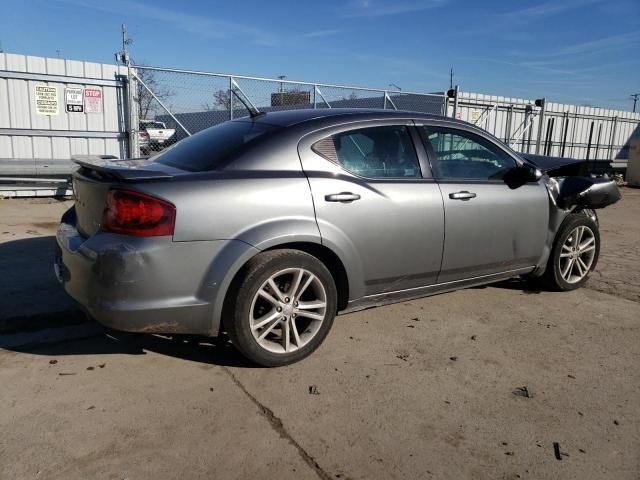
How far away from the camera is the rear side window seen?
354cm

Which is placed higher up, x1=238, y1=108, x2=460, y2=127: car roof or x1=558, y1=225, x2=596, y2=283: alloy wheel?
x1=238, y1=108, x2=460, y2=127: car roof

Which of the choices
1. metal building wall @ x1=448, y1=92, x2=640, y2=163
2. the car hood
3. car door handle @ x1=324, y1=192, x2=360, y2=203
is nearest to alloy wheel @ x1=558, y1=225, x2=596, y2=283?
the car hood

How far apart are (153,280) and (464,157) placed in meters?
2.77

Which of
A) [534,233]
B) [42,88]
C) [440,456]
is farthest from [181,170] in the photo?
[42,88]

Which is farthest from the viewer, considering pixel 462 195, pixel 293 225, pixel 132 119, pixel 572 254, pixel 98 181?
pixel 132 119

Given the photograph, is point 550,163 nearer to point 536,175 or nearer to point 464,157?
point 536,175

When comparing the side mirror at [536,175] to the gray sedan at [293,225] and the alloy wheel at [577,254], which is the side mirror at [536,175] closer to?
the gray sedan at [293,225]

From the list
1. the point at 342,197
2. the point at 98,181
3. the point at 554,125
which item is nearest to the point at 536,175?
the point at 342,197

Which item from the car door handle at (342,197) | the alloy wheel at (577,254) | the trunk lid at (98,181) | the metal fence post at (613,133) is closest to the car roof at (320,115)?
the car door handle at (342,197)

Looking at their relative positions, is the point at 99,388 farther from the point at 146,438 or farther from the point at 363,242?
the point at 363,242

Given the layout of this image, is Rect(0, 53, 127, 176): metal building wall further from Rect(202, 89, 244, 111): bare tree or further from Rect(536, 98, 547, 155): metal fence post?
Rect(536, 98, 547, 155): metal fence post

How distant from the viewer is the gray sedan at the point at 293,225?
288 centimetres

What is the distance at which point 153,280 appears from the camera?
9.36 feet

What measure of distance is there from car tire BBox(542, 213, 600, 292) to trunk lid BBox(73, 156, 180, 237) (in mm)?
3501
